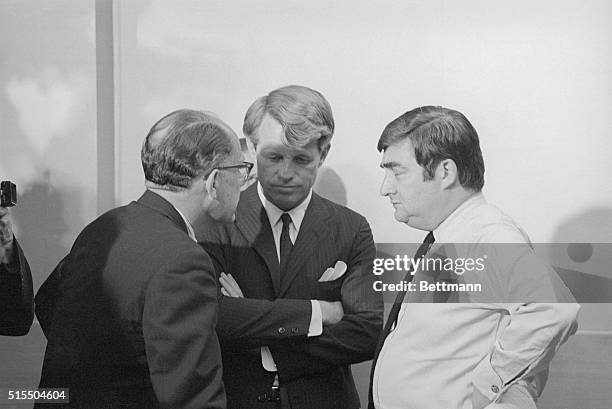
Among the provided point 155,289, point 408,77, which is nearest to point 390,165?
point 408,77

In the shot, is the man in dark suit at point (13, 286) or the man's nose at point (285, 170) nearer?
the man's nose at point (285, 170)

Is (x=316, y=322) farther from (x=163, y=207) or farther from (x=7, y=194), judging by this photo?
(x=7, y=194)

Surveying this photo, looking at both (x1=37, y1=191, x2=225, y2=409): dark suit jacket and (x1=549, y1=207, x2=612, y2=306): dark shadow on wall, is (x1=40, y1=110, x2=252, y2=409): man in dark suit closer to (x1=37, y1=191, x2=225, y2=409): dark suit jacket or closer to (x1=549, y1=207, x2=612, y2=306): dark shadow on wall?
(x1=37, y1=191, x2=225, y2=409): dark suit jacket

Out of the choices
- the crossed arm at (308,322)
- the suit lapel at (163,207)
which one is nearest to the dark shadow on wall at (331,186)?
the crossed arm at (308,322)

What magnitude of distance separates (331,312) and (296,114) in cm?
Answer: 64

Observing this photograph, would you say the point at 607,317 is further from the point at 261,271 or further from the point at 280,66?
the point at 280,66

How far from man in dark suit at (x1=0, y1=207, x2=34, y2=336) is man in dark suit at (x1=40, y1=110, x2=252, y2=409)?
156 mm

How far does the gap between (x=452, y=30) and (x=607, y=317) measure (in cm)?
101

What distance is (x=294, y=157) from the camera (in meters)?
2.77

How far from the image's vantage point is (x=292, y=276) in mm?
2748

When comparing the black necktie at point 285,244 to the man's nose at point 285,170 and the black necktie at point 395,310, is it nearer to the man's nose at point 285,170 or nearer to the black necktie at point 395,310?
the man's nose at point 285,170

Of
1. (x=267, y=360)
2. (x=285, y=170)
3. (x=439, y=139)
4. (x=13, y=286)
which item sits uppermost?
(x=439, y=139)

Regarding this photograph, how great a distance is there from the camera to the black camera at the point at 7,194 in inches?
113

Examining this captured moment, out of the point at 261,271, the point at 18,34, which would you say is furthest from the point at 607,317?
the point at 18,34
